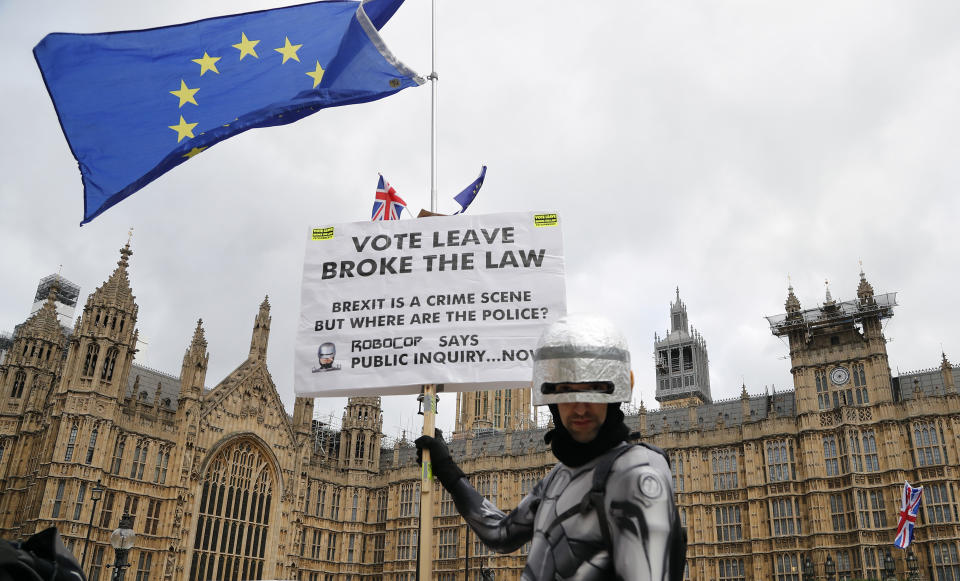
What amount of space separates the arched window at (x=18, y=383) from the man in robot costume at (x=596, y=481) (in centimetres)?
4435

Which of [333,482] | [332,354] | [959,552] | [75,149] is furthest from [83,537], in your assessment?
[959,552]

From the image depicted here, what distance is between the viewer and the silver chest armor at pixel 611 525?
8.05ft

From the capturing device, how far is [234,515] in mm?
39562

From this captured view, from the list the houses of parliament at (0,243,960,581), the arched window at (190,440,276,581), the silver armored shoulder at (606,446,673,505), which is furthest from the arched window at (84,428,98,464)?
the silver armored shoulder at (606,446,673,505)

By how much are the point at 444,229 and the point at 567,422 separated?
2.74 meters

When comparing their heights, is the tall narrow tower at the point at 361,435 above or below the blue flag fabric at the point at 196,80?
above

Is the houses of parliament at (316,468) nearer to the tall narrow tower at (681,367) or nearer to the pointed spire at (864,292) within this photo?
the pointed spire at (864,292)

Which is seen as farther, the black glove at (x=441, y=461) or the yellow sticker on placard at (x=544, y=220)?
the yellow sticker on placard at (x=544, y=220)

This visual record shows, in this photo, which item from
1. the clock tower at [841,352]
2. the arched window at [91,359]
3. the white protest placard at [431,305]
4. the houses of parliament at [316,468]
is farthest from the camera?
the clock tower at [841,352]

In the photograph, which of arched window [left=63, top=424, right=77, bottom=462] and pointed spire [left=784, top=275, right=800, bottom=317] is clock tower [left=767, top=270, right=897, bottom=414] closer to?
pointed spire [left=784, top=275, right=800, bottom=317]

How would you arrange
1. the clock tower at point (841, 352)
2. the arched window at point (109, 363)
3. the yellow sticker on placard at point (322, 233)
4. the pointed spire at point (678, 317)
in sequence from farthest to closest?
the pointed spire at point (678, 317), the clock tower at point (841, 352), the arched window at point (109, 363), the yellow sticker on placard at point (322, 233)

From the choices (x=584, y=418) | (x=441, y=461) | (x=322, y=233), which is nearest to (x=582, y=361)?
(x=584, y=418)

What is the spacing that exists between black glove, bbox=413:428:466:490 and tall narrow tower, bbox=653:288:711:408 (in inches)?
2727

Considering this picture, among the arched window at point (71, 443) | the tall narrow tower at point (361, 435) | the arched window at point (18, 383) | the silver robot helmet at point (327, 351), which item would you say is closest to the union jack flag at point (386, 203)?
the silver robot helmet at point (327, 351)
